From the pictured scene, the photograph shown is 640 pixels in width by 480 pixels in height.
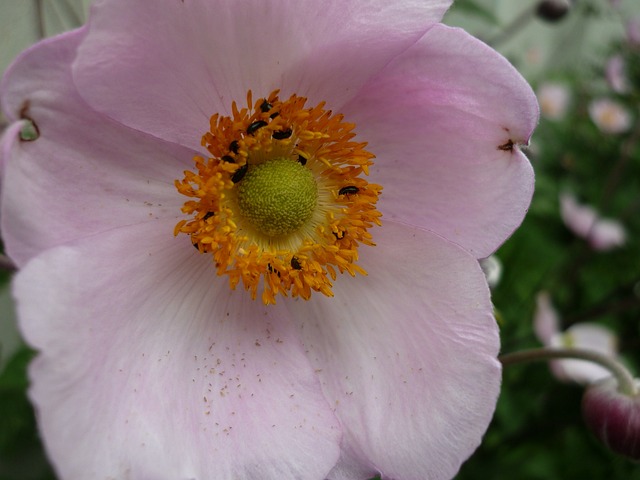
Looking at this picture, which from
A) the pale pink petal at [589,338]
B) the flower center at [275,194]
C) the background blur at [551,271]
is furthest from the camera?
the pale pink petal at [589,338]

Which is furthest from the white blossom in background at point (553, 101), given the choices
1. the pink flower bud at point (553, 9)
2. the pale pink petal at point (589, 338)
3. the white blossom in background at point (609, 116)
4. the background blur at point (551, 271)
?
the pink flower bud at point (553, 9)

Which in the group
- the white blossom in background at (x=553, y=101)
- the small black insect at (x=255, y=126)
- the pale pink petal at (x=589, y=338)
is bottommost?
the white blossom in background at (x=553, y=101)

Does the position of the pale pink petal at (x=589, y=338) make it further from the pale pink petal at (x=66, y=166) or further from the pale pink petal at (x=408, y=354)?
the pale pink petal at (x=66, y=166)

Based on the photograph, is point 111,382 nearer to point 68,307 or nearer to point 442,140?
point 68,307

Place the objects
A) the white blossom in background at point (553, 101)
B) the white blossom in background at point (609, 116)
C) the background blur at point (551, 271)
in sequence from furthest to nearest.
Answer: the white blossom in background at point (553, 101), the white blossom in background at point (609, 116), the background blur at point (551, 271)

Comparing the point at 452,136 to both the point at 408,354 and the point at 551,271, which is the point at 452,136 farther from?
the point at 551,271

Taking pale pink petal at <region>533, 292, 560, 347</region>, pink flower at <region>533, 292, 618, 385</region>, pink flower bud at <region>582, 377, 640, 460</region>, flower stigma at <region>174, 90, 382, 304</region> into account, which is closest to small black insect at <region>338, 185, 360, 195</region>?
flower stigma at <region>174, 90, 382, 304</region>

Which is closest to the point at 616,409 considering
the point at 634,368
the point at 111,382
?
the point at 111,382
